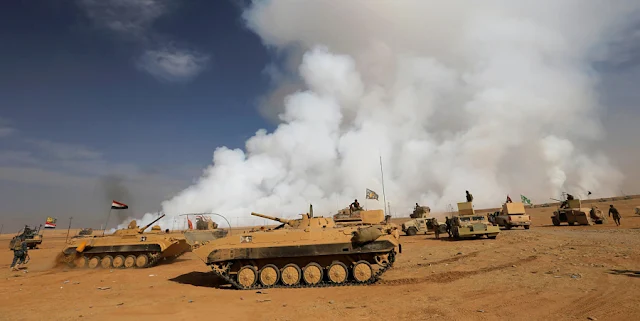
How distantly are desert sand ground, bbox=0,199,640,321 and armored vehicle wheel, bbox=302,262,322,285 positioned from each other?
0.55 meters

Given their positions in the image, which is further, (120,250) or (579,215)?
(579,215)

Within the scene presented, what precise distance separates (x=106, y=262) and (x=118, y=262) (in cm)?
69

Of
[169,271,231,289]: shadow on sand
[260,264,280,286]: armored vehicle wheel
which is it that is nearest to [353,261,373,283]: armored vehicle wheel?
[260,264,280,286]: armored vehicle wheel

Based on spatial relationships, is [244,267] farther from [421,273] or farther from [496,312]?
[496,312]

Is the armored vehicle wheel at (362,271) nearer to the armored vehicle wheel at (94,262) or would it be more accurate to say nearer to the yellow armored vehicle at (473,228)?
the yellow armored vehicle at (473,228)

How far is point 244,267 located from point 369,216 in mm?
5551

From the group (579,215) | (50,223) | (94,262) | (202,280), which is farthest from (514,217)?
(50,223)

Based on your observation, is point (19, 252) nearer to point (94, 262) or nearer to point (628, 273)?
point (94, 262)

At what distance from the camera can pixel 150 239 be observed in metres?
19.4

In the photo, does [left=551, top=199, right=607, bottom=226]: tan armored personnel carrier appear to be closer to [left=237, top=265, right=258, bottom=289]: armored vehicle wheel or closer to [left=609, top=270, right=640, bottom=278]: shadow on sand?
[left=609, top=270, right=640, bottom=278]: shadow on sand

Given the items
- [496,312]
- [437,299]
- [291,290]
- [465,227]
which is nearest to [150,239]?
[291,290]

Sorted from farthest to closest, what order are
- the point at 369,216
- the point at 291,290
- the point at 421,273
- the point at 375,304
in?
the point at 369,216
the point at 421,273
the point at 291,290
the point at 375,304

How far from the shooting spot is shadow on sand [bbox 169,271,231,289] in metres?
12.9

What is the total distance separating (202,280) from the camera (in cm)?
1407
